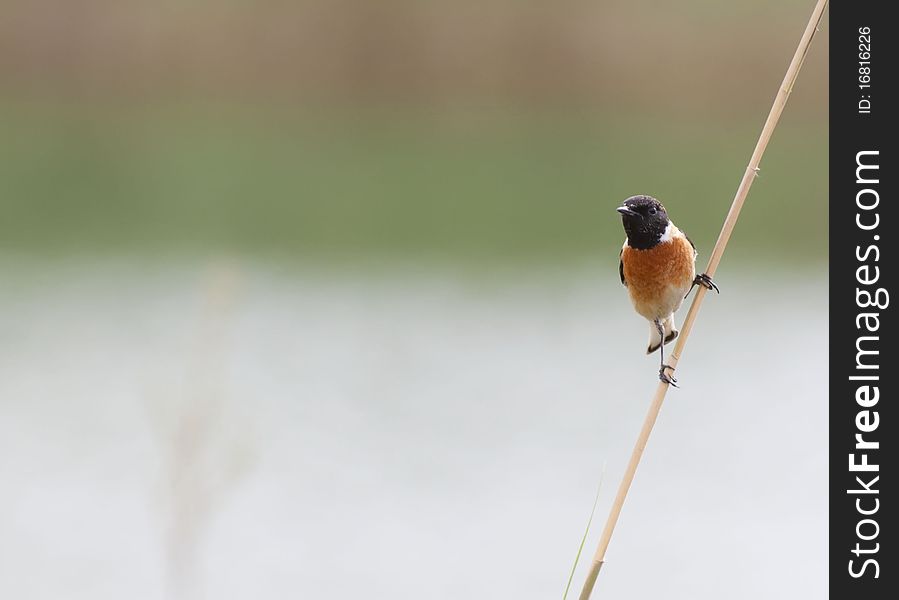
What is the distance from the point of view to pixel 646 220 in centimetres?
356

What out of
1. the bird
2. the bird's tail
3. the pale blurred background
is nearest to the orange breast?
the bird

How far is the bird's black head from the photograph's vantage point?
11.5ft

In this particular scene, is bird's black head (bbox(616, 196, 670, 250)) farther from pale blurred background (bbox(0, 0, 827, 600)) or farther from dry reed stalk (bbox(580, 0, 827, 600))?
pale blurred background (bbox(0, 0, 827, 600))

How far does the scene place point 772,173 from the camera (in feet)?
48.1

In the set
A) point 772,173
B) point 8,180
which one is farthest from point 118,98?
point 772,173

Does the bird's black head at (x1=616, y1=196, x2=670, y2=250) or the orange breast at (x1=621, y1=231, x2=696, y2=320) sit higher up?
the bird's black head at (x1=616, y1=196, x2=670, y2=250)

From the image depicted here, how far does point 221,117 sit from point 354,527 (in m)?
11.1

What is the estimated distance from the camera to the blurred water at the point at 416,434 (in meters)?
5.96

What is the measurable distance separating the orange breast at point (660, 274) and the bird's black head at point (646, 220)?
1.1 inches
